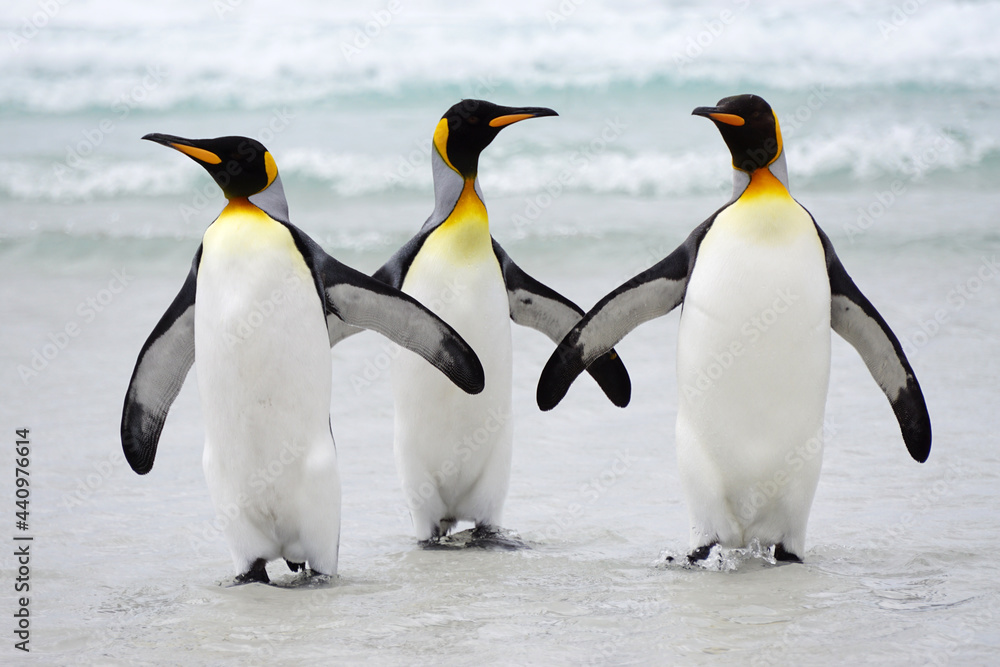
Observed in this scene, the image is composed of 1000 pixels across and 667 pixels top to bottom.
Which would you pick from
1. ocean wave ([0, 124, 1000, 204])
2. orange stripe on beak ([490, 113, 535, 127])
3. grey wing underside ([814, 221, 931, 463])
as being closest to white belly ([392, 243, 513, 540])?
orange stripe on beak ([490, 113, 535, 127])

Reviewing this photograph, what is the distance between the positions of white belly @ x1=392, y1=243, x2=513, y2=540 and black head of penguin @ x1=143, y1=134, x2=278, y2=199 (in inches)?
26.7

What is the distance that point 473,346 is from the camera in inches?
138

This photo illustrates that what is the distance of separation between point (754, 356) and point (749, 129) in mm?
619

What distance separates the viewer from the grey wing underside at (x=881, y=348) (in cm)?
318

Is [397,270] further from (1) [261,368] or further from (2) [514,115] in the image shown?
(1) [261,368]

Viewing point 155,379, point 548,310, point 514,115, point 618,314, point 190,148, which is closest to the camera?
point 190,148

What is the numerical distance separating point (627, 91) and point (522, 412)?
340 inches

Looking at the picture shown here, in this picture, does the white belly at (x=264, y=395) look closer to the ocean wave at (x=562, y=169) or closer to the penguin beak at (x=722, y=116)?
the penguin beak at (x=722, y=116)

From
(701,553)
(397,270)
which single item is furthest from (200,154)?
(701,553)

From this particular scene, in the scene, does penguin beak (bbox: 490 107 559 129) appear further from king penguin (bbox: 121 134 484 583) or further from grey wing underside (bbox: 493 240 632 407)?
king penguin (bbox: 121 134 484 583)

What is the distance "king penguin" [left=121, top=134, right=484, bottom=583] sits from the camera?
2.93 metres

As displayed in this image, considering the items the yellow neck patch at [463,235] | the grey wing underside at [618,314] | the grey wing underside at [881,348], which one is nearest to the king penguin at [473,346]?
the yellow neck patch at [463,235]

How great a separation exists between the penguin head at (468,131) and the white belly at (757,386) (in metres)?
0.84

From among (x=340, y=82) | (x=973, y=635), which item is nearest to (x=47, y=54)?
(x=340, y=82)
